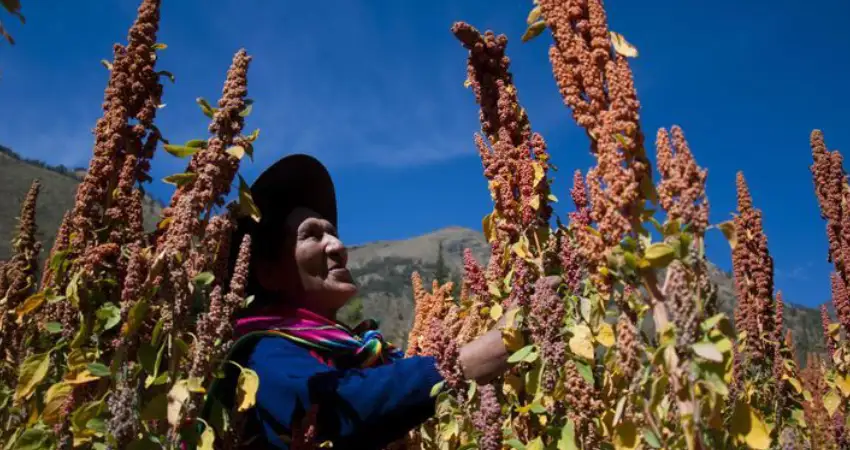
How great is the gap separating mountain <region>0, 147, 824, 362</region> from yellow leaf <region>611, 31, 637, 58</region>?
4637 centimetres

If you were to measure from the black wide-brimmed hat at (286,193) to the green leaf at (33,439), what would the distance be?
0.92m

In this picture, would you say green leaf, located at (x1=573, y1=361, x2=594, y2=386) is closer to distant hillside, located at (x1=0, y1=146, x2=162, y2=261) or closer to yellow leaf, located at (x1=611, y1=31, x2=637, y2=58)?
yellow leaf, located at (x1=611, y1=31, x2=637, y2=58)

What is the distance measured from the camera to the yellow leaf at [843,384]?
329 cm

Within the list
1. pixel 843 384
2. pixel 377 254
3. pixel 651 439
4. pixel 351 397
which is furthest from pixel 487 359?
pixel 377 254

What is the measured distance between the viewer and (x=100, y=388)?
6.33 ft

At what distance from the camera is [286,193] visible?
287cm

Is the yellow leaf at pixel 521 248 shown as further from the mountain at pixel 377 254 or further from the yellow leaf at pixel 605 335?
the mountain at pixel 377 254

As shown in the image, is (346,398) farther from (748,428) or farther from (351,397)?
(748,428)

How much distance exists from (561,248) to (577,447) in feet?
1.73

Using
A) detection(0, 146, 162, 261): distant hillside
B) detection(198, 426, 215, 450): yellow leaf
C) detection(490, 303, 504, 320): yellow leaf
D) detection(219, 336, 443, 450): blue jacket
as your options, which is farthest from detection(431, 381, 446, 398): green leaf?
detection(0, 146, 162, 261): distant hillside

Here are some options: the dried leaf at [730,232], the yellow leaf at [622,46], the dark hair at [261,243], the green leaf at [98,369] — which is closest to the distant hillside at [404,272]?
the dark hair at [261,243]

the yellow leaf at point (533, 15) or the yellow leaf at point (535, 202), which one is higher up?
the yellow leaf at point (533, 15)

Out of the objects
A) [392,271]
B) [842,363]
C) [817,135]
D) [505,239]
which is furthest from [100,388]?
[392,271]

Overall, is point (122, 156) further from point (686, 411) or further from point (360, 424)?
point (686, 411)
